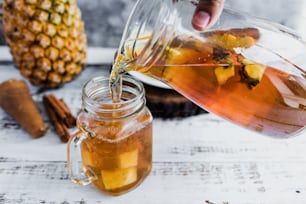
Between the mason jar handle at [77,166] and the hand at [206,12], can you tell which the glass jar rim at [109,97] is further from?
the hand at [206,12]

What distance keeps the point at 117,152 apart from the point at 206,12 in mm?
300

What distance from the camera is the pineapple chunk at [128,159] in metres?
0.86

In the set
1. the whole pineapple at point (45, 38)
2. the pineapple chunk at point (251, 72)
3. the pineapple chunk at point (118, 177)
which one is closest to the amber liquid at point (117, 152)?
the pineapple chunk at point (118, 177)

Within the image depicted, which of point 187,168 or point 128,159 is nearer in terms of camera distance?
point 128,159

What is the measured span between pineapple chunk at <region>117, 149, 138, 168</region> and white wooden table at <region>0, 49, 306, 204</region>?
70mm

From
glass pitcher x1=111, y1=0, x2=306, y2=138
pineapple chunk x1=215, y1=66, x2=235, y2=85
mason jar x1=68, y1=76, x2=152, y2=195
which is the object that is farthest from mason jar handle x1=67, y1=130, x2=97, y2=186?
pineapple chunk x1=215, y1=66, x2=235, y2=85

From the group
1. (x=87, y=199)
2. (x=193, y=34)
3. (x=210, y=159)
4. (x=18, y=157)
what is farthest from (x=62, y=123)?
(x=193, y=34)

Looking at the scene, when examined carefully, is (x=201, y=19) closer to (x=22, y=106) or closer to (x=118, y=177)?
(x=118, y=177)

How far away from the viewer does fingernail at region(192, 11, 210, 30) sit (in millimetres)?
702

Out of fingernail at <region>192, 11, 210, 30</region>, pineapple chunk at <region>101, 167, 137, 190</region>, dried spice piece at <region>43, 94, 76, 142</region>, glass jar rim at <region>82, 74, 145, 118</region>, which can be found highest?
fingernail at <region>192, 11, 210, 30</region>

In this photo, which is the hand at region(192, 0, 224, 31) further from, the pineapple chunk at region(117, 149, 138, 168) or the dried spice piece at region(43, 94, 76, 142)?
the dried spice piece at region(43, 94, 76, 142)

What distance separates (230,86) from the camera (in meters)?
0.76

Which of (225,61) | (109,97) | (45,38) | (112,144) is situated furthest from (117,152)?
(45,38)

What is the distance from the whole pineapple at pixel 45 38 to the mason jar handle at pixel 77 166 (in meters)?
0.36
